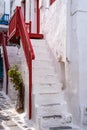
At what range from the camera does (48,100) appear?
26.8 ft

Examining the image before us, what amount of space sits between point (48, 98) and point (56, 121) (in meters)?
0.90

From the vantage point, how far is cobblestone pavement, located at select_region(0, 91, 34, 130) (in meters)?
7.86

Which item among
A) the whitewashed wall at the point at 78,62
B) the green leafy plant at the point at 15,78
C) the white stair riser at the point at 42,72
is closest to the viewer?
the whitewashed wall at the point at 78,62

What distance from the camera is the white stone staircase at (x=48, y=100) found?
293 inches

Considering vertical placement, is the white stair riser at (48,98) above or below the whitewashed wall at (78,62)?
below

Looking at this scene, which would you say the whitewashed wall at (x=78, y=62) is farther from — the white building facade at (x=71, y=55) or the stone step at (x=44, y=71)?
the stone step at (x=44, y=71)

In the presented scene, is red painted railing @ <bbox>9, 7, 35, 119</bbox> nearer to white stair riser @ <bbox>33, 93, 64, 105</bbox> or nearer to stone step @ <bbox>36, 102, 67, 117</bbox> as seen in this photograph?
white stair riser @ <bbox>33, 93, 64, 105</bbox>

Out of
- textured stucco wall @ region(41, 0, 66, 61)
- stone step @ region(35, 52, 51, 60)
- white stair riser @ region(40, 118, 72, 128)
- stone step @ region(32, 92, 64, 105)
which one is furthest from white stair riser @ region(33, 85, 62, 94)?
stone step @ region(35, 52, 51, 60)

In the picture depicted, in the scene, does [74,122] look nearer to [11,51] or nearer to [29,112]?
[29,112]

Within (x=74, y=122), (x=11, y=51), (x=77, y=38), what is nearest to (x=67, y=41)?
(x=77, y=38)

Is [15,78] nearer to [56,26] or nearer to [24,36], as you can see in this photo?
[24,36]

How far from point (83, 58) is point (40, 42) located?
3.71 m

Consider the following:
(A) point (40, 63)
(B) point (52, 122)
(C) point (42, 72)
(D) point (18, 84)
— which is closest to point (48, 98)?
(B) point (52, 122)

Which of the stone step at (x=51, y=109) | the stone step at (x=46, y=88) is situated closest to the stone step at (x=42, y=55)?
the stone step at (x=46, y=88)
